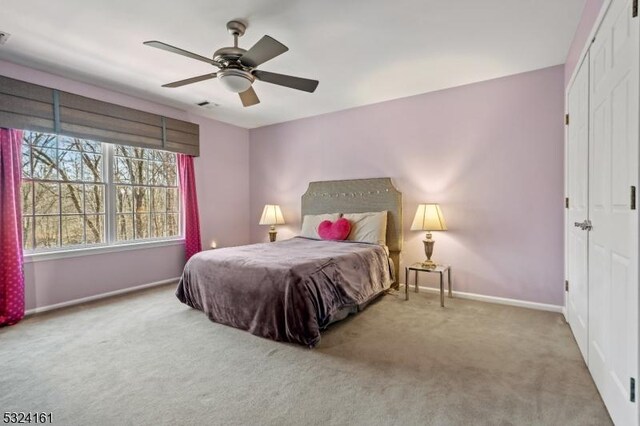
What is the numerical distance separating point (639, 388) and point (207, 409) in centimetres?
204

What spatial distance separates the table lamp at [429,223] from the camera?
3678 mm

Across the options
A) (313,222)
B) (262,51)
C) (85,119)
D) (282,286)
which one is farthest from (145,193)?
(262,51)

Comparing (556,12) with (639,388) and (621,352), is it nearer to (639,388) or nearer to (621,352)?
(621,352)

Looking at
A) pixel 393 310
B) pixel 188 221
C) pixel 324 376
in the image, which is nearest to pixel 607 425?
pixel 324 376

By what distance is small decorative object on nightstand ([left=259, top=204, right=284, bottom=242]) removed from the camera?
517 cm

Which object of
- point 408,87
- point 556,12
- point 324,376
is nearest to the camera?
point 324,376

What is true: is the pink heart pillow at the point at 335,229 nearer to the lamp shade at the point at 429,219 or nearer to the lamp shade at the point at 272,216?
the lamp shade at the point at 429,219

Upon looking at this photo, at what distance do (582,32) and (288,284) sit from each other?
119 inches

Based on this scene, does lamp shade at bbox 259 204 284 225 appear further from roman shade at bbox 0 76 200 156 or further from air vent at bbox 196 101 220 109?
air vent at bbox 196 101 220 109

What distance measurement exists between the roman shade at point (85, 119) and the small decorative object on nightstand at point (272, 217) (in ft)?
4.85

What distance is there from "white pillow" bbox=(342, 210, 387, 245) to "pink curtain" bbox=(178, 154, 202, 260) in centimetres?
236

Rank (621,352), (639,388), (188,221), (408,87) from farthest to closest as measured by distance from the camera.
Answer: (188,221) → (408,87) → (621,352) → (639,388)

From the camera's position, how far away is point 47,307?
3.45m

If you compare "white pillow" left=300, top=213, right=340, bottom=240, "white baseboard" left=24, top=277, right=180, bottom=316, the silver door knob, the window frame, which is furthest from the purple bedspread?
the silver door knob
